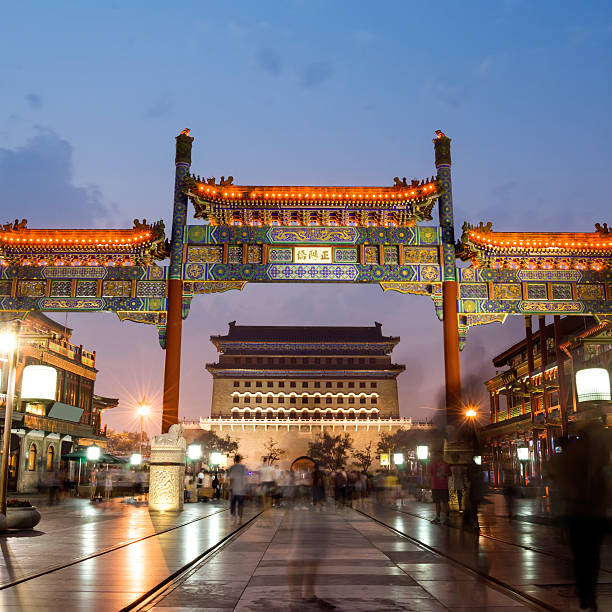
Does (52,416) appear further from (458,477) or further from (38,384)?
(38,384)

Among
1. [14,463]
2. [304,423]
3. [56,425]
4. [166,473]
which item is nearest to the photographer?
[166,473]

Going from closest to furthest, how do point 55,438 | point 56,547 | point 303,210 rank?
point 56,547 < point 303,210 < point 55,438

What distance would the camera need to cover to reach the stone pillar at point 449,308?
879 inches

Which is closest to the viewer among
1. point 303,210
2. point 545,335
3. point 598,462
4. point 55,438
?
point 598,462

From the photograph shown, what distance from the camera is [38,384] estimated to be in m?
14.1

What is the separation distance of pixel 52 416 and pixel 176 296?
2781 cm

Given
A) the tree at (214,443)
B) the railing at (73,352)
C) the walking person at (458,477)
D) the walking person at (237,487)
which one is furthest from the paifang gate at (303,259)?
the tree at (214,443)

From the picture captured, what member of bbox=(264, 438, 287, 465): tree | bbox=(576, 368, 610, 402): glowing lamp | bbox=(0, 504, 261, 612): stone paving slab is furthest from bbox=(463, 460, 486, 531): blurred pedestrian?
bbox=(264, 438, 287, 465): tree

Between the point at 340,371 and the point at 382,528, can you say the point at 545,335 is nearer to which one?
the point at 382,528

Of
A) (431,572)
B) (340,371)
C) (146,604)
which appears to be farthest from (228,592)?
(340,371)

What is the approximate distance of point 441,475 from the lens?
1789 cm

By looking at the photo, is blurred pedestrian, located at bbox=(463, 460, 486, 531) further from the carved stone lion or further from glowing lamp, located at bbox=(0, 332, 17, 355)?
glowing lamp, located at bbox=(0, 332, 17, 355)

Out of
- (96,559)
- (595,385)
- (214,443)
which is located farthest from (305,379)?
(96,559)

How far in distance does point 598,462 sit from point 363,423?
85.9 meters
